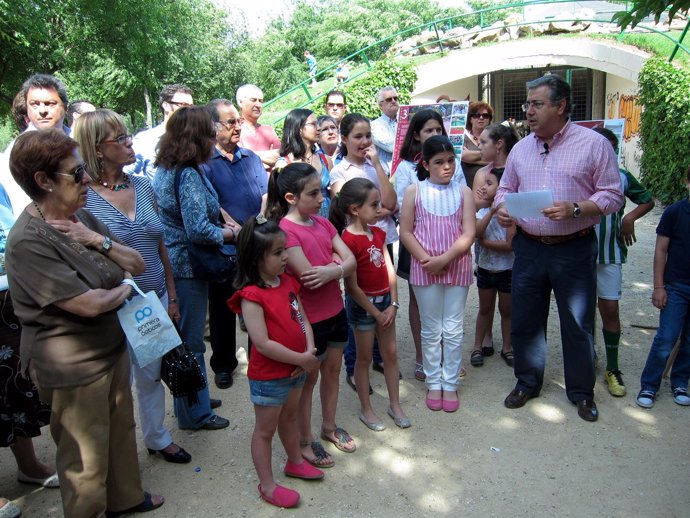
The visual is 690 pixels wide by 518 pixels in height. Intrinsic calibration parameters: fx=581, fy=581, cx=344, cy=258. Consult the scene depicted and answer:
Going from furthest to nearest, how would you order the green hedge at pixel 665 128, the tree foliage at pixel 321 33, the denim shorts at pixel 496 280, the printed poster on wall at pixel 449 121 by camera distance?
the tree foliage at pixel 321 33
the green hedge at pixel 665 128
the printed poster on wall at pixel 449 121
the denim shorts at pixel 496 280

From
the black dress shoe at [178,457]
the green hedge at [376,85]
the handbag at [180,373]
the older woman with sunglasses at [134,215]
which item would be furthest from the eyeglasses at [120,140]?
the green hedge at [376,85]

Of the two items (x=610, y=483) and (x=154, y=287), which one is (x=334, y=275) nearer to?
(x=154, y=287)

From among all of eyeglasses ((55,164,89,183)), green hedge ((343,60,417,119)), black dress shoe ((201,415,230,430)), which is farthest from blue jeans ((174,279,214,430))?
green hedge ((343,60,417,119))

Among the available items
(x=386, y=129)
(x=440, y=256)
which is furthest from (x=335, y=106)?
(x=440, y=256)

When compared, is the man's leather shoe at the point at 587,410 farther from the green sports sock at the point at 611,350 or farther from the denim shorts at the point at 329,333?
the denim shorts at the point at 329,333

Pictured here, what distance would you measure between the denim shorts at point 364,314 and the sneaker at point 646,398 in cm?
184

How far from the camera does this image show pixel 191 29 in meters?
24.3

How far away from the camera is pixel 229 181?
4.12m

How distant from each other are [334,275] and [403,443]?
1211 millimetres

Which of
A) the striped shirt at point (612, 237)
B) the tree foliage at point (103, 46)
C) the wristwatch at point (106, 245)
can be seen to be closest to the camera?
the wristwatch at point (106, 245)

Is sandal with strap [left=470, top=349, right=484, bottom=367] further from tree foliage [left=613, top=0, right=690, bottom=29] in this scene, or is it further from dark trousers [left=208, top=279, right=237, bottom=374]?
tree foliage [left=613, top=0, right=690, bottom=29]

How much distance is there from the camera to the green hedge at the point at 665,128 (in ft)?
32.5

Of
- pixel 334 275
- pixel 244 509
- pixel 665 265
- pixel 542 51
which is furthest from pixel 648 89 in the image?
pixel 244 509

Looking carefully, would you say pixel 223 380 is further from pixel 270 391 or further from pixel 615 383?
pixel 615 383
